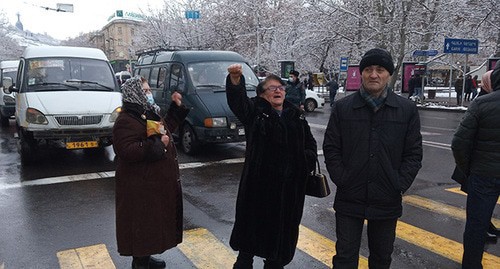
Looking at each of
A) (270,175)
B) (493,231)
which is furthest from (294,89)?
(270,175)

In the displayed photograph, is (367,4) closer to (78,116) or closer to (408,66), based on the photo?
→ (408,66)

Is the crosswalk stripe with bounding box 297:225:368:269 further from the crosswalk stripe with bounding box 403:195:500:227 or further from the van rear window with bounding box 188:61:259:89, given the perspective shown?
the van rear window with bounding box 188:61:259:89

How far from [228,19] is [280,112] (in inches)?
1645

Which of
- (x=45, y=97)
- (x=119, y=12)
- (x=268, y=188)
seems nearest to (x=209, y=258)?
(x=268, y=188)

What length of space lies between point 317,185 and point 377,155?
642 millimetres

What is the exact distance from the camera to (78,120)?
810 cm

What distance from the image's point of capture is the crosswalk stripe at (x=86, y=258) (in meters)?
4.07

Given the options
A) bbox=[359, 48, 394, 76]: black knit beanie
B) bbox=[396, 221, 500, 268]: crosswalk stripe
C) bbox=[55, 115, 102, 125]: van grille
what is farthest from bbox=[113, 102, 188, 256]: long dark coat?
bbox=[55, 115, 102, 125]: van grille

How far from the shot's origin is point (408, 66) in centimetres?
2520

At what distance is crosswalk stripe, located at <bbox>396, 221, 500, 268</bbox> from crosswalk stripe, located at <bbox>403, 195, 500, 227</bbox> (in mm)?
821

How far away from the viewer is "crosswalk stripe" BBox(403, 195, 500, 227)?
5523mm

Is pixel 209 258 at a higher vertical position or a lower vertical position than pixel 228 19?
lower

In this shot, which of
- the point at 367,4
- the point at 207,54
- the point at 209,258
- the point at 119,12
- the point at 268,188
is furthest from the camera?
the point at 119,12

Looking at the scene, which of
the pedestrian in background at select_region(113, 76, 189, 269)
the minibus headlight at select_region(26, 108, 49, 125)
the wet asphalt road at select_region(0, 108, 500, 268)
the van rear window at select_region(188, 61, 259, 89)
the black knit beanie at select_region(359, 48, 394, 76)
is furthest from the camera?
the van rear window at select_region(188, 61, 259, 89)
